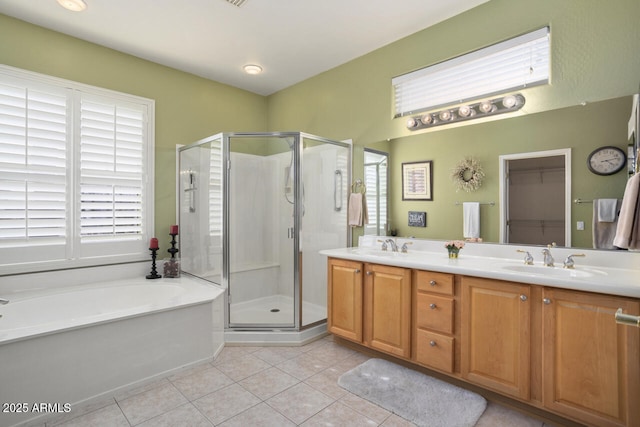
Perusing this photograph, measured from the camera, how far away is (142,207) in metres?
3.22

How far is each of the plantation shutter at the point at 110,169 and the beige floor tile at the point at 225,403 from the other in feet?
6.07

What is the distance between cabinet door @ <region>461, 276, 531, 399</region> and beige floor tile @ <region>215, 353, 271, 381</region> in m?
1.45

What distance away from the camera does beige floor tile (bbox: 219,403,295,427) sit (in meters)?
1.80

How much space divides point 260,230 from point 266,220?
0.12m

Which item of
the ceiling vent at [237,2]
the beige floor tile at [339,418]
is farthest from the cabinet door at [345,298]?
the ceiling vent at [237,2]

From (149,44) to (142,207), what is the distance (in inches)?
60.0

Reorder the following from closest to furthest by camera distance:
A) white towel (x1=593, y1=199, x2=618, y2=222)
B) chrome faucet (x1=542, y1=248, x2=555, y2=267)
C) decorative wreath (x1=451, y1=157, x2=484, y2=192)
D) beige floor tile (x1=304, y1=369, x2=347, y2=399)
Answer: white towel (x1=593, y1=199, x2=618, y2=222)
chrome faucet (x1=542, y1=248, x2=555, y2=267)
beige floor tile (x1=304, y1=369, x2=347, y2=399)
decorative wreath (x1=451, y1=157, x2=484, y2=192)

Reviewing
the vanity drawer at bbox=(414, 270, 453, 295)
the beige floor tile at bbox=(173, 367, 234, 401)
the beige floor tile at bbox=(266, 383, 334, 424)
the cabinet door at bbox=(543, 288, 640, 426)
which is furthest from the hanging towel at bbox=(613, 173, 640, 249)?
the beige floor tile at bbox=(173, 367, 234, 401)

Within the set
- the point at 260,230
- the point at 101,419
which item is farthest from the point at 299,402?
→ the point at 260,230

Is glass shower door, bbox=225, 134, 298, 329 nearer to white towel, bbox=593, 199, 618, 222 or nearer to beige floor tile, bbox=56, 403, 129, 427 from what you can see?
beige floor tile, bbox=56, 403, 129, 427

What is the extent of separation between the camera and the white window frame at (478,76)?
7.22 ft

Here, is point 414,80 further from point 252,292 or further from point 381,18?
point 252,292

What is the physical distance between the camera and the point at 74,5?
2381 millimetres

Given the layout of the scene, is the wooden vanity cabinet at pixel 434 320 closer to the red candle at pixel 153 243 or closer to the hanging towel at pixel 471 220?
the hanging towel at pixel 471 220
